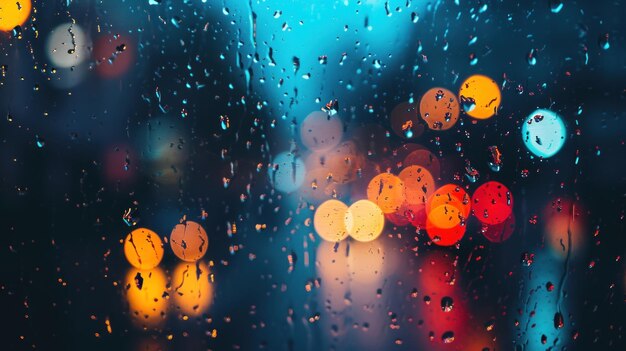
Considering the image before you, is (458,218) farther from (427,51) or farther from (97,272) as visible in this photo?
(97,272)

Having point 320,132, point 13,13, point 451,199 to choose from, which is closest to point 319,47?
point 320,132

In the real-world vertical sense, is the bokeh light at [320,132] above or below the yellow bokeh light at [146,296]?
above

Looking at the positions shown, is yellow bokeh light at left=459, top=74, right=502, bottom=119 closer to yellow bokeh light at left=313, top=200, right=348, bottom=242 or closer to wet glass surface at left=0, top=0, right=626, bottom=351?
wet glass surface at left=0, top=0, right=626, bottom=351

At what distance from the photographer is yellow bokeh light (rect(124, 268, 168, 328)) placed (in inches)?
52.2

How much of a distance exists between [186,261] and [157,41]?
0.62 metres

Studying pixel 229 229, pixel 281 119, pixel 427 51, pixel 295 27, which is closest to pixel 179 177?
pixel 229 229

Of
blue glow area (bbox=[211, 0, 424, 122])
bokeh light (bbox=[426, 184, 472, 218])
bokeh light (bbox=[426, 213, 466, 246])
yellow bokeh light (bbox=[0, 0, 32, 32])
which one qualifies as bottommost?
bokeh light (bbox=[426, 213, 466, 246])

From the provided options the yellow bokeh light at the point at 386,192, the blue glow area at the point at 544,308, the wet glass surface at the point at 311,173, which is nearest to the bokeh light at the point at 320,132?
the wet glass surface at the point at 311,173

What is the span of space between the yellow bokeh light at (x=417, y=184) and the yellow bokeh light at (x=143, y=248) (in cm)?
71

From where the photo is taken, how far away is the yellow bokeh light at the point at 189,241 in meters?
1.35

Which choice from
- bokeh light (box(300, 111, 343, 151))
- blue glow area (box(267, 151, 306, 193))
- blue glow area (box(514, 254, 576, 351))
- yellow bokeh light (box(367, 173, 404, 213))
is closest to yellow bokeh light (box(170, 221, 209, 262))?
blue glow area (box(267, 151, 306, 193))

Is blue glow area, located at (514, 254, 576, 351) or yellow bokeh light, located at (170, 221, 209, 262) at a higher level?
yellow bokeh light, located at (170, 221, 209, 262)

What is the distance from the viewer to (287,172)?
144 centimetres

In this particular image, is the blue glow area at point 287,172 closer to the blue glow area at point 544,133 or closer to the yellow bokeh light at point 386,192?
the yellow bokeh light at point 386,192
